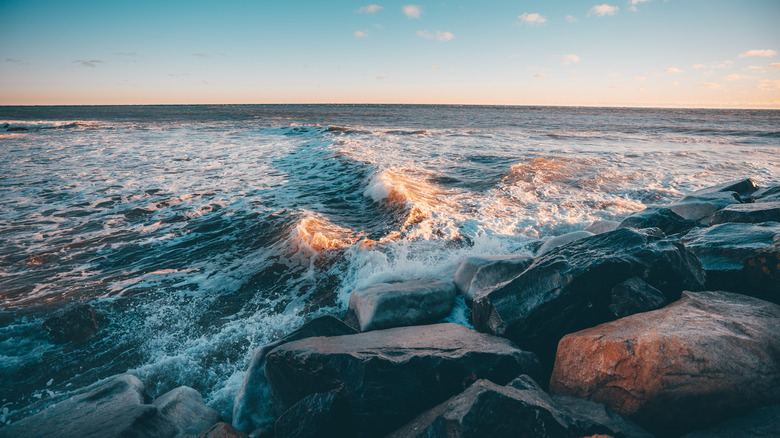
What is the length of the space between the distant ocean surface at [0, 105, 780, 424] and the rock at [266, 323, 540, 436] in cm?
113

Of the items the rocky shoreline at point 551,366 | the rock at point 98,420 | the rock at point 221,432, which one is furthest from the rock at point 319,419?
the rock at point 98,420

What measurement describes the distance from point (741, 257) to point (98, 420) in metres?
5.48

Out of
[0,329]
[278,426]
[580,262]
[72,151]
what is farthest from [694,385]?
[72,151]

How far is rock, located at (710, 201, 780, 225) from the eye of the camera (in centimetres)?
444

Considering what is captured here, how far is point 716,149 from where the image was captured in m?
18.0

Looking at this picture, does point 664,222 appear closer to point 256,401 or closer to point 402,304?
point 402,304

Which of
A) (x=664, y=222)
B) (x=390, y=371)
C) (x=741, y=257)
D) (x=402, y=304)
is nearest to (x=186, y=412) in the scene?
(x=390, y=371)

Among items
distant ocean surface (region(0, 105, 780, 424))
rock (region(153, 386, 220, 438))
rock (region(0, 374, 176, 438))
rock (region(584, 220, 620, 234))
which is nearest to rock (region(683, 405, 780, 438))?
distant ocean surface (region(0, 105, 780, 424))

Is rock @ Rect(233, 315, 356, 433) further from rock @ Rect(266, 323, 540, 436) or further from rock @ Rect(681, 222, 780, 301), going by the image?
rock @ Rect(681, 222, 780, 301)

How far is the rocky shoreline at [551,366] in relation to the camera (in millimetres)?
2000

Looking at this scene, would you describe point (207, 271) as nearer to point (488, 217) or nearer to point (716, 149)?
point (488, 217)

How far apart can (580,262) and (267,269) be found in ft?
15.5

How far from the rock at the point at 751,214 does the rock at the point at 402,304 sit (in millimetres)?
4034

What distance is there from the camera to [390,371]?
252cm
